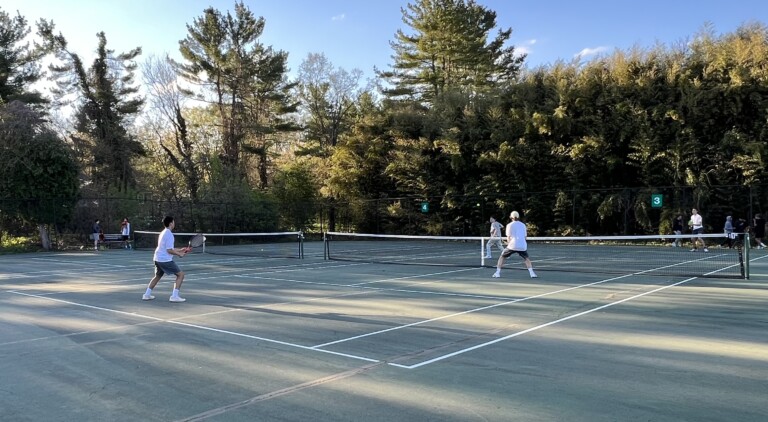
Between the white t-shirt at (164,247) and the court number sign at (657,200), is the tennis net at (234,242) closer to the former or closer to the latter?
the white t-shirt at (164,247)

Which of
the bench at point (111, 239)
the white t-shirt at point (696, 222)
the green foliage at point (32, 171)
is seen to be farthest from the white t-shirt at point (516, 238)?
the green foliage at point (32, 171)

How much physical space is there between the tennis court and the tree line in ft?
63.2

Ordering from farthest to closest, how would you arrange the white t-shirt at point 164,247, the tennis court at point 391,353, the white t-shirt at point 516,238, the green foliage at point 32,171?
the green foliage at point 32,171, the white t-shirt at point 516,238, the white t-shirt at point 164,247, the tennis court at point 391,353

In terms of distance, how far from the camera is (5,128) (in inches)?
1140

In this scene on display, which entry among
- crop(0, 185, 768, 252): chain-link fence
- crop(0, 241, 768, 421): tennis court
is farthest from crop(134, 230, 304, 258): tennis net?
crop(0, 241, 768, 421): tennis court

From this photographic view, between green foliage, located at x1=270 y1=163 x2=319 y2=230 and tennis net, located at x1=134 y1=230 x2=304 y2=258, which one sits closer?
tennis net, located at x1=134 y1=230 x2=304 y2=258

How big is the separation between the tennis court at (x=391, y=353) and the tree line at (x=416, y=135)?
1927cm

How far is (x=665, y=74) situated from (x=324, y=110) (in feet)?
94.8

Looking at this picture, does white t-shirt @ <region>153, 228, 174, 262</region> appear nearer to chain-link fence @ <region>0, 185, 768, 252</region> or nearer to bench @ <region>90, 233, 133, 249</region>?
bench @ <region>90, 233, 133, 249</region>

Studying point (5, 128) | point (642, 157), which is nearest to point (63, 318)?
point (5, 128)

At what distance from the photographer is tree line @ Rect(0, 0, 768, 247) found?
2938cm

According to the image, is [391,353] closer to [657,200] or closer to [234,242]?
[657,200]

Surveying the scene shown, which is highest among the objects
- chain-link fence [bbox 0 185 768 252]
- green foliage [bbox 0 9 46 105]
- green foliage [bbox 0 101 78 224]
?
green foliage [bbox 0 9 46 105]

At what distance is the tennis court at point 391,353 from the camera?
488cm
